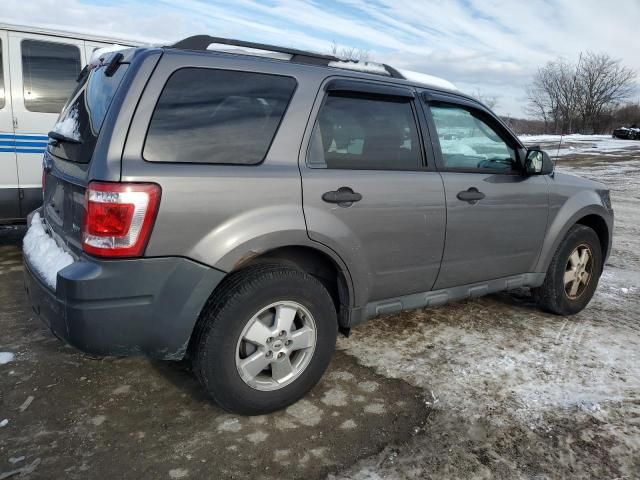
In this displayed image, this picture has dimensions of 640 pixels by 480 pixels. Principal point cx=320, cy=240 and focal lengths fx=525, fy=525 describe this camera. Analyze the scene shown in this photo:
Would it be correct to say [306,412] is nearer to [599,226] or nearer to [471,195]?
[471,195]

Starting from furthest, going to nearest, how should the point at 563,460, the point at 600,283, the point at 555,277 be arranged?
the point at 600,283 → the point at 555,277 → the point at 563,460

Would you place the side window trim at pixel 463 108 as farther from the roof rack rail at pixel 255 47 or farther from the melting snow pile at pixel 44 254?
the melting snow pile at pixel 44 254

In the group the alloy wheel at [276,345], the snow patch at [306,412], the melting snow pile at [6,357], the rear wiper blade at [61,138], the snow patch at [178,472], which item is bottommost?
the melting snow pile at [6,357]

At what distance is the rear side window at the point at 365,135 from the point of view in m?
2.88

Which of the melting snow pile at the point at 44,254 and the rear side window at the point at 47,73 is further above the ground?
the rear side window at the point at 47,73

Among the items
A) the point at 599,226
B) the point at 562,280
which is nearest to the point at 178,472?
the point at 562,280

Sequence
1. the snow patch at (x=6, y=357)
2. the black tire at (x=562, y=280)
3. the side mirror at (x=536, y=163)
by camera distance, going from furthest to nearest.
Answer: the black tire at (x=562, y=280)
the side mirror at (x=536, y=163)
the snow patch at (x=6, y=357)

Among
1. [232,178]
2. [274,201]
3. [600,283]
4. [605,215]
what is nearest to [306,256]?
[274,201]

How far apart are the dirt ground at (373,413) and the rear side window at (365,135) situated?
130 centimetres

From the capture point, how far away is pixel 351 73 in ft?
10.1

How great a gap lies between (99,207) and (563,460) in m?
2.42

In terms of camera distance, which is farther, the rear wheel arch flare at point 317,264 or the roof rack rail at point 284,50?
the rear wheel arch flare at point 317,264

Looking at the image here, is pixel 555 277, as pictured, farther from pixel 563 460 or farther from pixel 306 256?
pixel 306 256

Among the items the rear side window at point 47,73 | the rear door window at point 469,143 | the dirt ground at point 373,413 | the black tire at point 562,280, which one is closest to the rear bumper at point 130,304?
the dirt ground at point 373,413
